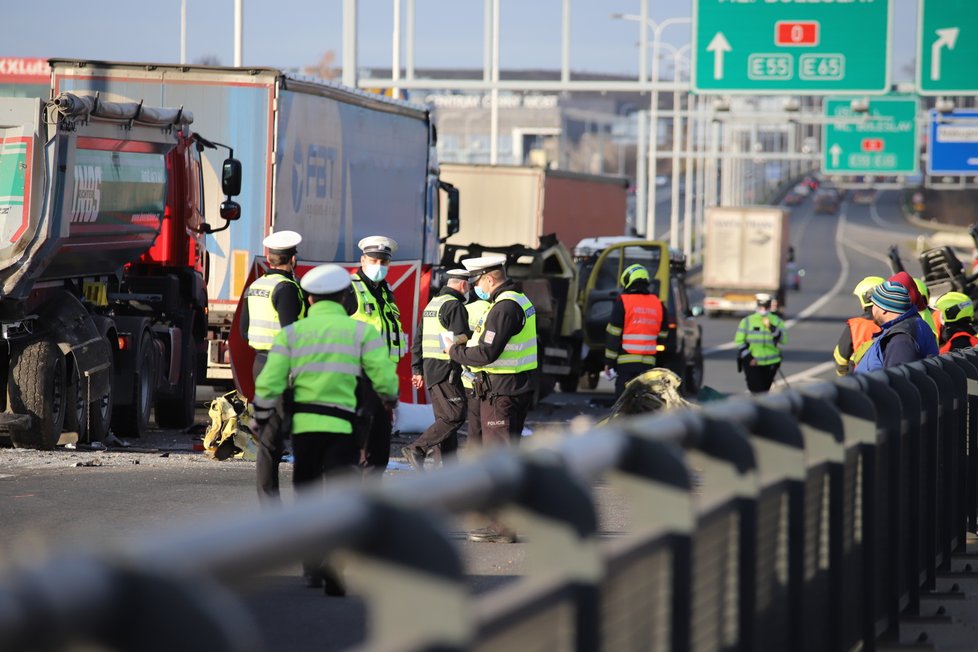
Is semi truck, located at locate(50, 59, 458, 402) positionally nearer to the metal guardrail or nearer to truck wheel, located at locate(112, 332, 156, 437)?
truck wheel, located at locate(112, 332, 156, 437)

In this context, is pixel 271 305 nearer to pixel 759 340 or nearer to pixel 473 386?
pixel 473 386

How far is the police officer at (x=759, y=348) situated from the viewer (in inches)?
816

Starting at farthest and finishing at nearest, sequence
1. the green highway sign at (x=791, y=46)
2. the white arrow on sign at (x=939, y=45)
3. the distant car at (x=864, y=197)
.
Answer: the distant car at (x=864, y=197) → the white arrow on sign at (x=939, y=45) → the green highway sign at (x=791, y=46)

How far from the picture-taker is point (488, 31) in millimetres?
30875

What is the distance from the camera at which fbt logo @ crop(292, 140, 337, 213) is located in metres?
18.1

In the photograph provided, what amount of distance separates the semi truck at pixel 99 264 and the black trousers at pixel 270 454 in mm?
5222

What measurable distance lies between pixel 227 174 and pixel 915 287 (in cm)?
695

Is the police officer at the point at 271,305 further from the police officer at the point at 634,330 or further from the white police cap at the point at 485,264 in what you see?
the police officer at the point at 634,330

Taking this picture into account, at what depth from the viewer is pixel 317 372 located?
27.2 feet

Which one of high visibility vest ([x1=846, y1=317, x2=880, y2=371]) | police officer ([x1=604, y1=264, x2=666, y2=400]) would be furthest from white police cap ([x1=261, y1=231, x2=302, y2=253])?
police officer ([x1=604, y1=264, x2=666, y2=400])

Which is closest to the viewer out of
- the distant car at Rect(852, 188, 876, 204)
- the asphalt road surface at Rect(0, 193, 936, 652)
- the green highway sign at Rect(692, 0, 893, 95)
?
the asphalt road surface at Rect(0, 193, 936, 652)

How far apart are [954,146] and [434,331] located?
101ft

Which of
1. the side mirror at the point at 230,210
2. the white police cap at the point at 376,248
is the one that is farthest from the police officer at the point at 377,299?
the side mirror at the point at 230,210

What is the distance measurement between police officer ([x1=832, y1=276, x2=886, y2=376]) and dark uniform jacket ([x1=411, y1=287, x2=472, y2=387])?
3.39 m
